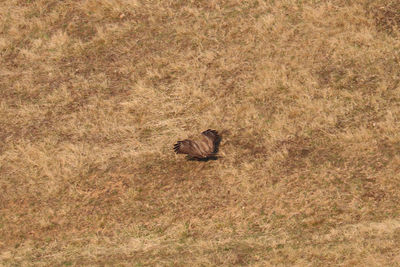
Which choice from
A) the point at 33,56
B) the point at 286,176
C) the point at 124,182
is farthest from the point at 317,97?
the point at 33,56

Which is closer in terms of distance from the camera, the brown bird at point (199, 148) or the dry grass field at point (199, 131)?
the dry grass field at point (199, 131)

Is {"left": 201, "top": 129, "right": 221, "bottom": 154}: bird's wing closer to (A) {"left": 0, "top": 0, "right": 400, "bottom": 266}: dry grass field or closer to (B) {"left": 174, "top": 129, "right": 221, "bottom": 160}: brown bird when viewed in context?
(B) {"left": 174, "top": 129, "right": 221, "bottom": 160}: brown bird

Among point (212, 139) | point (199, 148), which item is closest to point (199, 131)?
point (212, 139)

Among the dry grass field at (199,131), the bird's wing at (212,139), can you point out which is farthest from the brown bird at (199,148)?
the dry grass field at (199,131)

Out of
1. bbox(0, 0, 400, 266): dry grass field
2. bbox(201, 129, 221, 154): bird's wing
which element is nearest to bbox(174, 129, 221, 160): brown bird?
bbox(201, 129, 221, 154): bird's wing

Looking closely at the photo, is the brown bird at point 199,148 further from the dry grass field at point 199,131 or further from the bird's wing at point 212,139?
the dry grass field at point 199,131

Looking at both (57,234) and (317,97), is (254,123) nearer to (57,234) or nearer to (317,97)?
(317,97)
